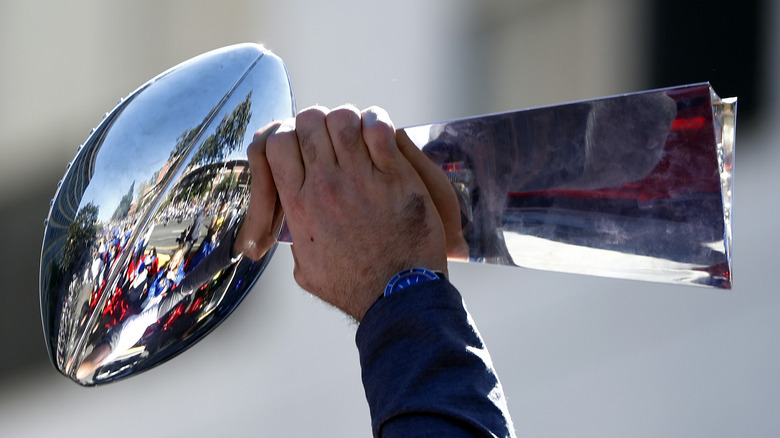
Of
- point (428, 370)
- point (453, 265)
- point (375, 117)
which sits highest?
point (375, 117)

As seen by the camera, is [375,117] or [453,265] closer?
[375,117]

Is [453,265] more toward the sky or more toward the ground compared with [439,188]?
more toward the ground

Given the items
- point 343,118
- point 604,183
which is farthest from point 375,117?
point 604,183

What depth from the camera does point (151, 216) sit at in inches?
18.0

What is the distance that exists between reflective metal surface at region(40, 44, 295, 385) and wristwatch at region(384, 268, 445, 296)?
116 mm

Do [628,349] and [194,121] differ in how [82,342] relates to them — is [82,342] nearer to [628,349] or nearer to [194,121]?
[194,121]

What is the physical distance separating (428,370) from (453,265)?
140 cm

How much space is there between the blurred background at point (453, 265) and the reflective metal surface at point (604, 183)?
42.7 inches

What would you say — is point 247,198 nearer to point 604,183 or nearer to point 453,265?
point 604,183

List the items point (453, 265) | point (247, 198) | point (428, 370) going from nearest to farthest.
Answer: point (428, 370), point (247, 198), point (453, 265)

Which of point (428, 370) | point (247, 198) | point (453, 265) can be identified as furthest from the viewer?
point (453, 265)

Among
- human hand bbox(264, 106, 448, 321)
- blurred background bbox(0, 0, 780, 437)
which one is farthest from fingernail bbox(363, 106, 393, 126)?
blurred background bbox(0, 0, 780, 437)

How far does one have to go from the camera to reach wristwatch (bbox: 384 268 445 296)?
1.38 feet

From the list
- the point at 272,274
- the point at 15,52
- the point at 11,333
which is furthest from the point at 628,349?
the point at 15,52
